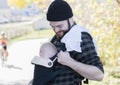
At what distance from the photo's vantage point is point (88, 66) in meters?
1.27

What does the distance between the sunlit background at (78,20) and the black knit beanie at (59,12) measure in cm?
376

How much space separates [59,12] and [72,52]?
14 centimetres

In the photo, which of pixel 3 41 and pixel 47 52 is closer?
pixel 47 52

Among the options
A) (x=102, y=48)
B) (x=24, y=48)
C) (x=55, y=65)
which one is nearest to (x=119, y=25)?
(x=102, y=48)

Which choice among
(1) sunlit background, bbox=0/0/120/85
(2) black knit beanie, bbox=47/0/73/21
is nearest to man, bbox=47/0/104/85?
(2) black knit beanie, bbox=47/0/73/21

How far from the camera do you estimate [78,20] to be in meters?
5.17

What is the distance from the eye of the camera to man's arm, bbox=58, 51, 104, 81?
4.13ft

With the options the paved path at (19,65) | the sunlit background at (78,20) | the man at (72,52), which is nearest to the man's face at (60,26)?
the man at (72,52)

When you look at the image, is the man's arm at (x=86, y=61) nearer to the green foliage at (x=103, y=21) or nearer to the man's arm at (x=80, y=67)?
the man's arm at (x=80, y=67)

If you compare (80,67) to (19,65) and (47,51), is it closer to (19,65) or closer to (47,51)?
(47,51)

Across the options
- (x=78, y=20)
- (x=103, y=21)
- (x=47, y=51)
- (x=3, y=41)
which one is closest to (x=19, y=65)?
(x=3, y=41)

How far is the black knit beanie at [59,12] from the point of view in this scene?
1.30 m

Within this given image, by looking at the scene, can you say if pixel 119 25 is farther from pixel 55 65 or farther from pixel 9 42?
pixel 55 65

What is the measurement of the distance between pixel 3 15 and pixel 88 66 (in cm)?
431
